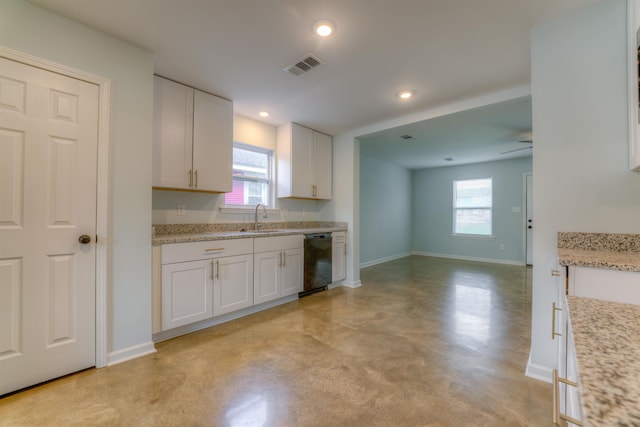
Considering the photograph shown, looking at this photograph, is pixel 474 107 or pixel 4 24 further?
pixel 474 107

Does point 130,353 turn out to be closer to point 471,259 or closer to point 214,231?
point 214,231

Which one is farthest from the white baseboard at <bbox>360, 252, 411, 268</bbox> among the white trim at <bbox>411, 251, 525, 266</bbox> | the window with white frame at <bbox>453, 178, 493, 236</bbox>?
the window with white frame at <bbox>453, 178, 493, 236</bbox>

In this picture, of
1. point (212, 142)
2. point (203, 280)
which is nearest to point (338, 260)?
point (203, 280)

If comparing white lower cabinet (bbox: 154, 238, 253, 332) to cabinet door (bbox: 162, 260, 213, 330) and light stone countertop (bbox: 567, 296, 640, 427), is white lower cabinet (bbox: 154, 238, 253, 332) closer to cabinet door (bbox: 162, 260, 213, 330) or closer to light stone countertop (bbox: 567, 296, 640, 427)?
cabinet door (bbox: 162, 260, 213, 330)

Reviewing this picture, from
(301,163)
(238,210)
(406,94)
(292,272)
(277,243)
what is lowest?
(292,272)

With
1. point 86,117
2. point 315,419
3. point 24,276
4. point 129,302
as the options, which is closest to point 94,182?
point 86,117

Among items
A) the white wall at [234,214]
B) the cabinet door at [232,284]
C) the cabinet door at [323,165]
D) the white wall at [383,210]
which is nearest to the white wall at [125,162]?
the cabinet door at [232,284]

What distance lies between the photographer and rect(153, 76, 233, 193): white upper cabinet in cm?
255

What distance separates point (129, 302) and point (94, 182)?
Result: 94cm

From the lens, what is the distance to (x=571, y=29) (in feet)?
5.72

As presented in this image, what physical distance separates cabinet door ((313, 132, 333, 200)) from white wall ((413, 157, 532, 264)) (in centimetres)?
397

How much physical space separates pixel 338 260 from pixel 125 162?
290cm

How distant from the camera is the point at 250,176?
3.74 m

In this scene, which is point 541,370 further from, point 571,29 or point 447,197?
point 447,197
